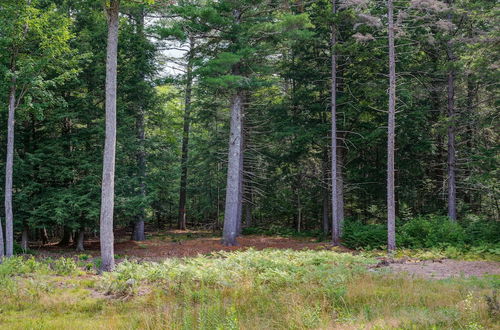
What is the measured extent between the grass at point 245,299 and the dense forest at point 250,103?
3.06 metres

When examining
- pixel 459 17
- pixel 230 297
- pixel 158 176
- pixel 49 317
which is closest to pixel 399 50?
pixel 459 17

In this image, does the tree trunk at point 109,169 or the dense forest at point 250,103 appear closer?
the tree trunk at point 109,169

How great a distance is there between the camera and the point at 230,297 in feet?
21.0

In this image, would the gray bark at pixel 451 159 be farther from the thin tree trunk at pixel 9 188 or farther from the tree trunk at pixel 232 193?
the thin tree trunk at pixel 9 188

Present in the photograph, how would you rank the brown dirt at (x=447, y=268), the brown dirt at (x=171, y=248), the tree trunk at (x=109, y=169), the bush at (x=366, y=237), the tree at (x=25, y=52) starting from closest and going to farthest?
the brown dirt at (x=447, y=268), the tree trunk at (x=109, y=169), the tree at (x=25, y=52), the brown dirt at (x=171, y=248), the bush at (x=366, y=237)

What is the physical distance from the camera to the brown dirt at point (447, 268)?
28.6 ft

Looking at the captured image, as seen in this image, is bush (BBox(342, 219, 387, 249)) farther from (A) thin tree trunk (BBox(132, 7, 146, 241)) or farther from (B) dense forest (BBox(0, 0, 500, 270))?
(A) thin tree trunk (BBox(132, 7, 146, 241))

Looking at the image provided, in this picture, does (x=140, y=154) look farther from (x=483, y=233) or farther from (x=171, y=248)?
(x=483, y=233)

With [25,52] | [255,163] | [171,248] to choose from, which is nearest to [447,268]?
[171,248]

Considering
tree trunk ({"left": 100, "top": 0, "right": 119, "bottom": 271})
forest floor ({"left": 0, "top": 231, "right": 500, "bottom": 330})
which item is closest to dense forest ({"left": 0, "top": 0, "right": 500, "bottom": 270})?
tree trunk ({"left": 100, "top": 0, "right": 119, "bottom": 271})

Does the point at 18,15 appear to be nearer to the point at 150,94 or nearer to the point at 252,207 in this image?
the point at 150,94

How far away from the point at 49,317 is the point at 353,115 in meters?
15.6

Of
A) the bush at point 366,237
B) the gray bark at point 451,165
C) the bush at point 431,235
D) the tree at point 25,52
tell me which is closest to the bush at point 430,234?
the bush at point 431,235

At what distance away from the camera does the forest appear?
6.39 meters
